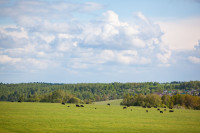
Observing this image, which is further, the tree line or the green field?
the tree line

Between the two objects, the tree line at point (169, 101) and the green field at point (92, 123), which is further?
the tree line at point (169, 101)

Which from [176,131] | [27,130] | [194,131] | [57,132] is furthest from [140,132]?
[27,130]

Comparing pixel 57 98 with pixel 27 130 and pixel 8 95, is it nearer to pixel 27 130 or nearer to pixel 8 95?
pixel 8 95

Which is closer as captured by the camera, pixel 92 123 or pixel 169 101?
pixel 92 123

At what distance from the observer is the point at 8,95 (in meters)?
163

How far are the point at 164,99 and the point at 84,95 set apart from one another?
75.0m

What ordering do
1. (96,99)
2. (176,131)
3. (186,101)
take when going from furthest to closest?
(96,99) < (186,101) < (176,131)

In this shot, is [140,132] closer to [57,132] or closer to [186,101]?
[57,132]

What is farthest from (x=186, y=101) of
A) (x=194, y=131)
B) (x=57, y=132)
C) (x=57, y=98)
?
(x=57, y=132)

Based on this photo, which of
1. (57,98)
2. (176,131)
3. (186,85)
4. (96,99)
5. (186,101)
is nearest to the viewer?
(176,131)

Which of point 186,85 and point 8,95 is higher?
point 186,85

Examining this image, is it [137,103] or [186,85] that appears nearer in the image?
[137,103]

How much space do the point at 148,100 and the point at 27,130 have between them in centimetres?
7486

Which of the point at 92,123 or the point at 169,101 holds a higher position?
the point at 169,101
